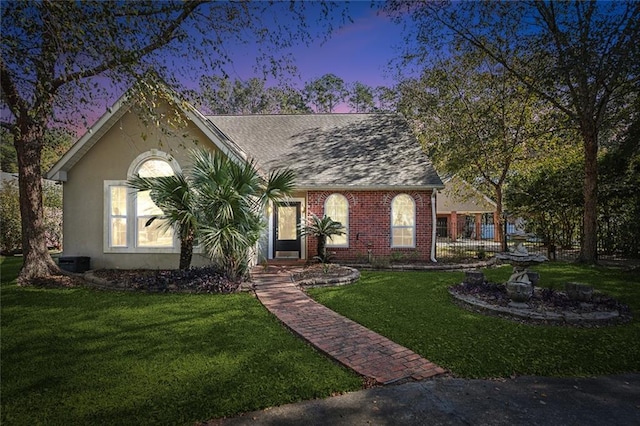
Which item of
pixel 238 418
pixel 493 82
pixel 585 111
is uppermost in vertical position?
pixel 493 82

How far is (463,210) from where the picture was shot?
26.5 m

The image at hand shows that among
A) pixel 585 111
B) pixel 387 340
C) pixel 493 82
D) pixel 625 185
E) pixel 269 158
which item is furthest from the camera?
pixel 493 82

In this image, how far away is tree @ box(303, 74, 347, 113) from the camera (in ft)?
130

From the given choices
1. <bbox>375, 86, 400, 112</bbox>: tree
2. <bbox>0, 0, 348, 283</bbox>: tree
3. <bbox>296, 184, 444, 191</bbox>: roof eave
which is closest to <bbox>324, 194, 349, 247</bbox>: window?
<bbox>296, 184, 444, 191</bbox>: roof eave

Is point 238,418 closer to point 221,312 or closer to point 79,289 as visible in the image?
point 221,312

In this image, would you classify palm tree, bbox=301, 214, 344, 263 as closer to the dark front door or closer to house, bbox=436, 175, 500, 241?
Answer: the dark front door

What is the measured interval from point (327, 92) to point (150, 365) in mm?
39117

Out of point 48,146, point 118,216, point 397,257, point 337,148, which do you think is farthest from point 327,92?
point 48,146

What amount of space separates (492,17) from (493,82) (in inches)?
156

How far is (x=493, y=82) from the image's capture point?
56.7ft

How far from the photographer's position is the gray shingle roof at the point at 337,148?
1323 centimetres

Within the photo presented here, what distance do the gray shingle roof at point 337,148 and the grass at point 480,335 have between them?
5.31m

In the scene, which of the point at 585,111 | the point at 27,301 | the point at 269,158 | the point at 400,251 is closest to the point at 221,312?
the point at 27,301

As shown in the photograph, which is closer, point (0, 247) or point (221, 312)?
point (221, 312)
